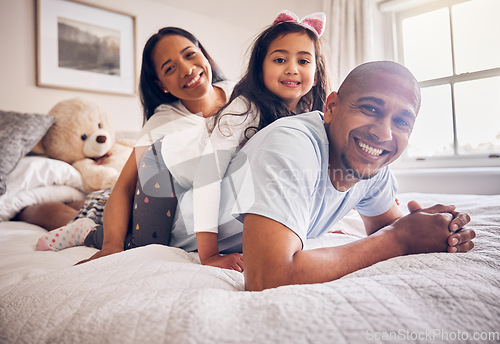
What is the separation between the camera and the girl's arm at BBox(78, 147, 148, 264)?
1.12m

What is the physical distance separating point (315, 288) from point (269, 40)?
886 mm

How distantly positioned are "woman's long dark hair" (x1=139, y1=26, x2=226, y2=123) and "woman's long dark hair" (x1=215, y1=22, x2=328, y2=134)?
37cm

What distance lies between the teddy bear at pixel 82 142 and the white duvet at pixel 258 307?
1.52m

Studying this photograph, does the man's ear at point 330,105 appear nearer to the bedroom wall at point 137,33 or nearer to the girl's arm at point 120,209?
the girl's arm at point 120,209

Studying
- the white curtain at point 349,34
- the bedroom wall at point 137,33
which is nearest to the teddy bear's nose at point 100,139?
the bedroom wall at point 137,33

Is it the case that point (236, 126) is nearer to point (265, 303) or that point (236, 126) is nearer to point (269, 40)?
point (269, 40)

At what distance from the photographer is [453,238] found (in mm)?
745

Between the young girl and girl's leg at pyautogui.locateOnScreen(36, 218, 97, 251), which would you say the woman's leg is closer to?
girl's leg at pyautogui.locateOnScreen(36, 218, 97, 251)

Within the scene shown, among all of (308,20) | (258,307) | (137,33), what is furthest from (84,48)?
(258,307)

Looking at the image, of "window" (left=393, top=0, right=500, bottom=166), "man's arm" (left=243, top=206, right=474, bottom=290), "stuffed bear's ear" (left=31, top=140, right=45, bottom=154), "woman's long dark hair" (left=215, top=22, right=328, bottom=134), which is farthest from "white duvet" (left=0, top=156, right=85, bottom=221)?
"window" (left=393, top=0, right=500, bottom=166)

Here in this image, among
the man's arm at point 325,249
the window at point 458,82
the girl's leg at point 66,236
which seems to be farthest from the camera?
the window at point 458,82

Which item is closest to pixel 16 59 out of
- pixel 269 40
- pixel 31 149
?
pixel 31 149

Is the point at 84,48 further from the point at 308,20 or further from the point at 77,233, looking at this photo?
the point at 308,20

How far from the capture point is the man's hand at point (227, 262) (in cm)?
81
